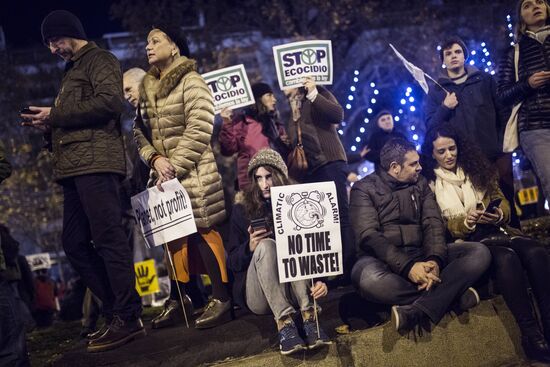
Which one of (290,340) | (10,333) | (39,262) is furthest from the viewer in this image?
(39,262)

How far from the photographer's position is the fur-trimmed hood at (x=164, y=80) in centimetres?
559

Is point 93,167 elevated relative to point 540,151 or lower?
elevated

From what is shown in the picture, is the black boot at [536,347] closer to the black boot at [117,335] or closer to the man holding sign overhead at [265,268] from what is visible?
the man holding sign overhead at [265,268]

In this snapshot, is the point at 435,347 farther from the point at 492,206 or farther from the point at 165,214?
the point at 165,214

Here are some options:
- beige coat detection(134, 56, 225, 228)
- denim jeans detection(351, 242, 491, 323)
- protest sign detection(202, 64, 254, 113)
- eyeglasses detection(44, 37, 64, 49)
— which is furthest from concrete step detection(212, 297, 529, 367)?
protest sign detection(202, 64, 254, 113)

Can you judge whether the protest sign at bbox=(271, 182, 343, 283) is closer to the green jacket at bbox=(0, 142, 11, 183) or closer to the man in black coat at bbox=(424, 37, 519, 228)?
the green jacket at bbox=(0, 142, 11, 183)

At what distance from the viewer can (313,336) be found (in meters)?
5.00

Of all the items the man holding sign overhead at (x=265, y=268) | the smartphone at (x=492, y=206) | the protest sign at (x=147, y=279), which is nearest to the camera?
the man holding sign overhead at (x=265, y=268)

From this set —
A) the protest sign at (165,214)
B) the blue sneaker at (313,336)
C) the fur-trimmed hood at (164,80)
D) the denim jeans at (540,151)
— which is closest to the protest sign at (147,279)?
the protest sign at (165,214)

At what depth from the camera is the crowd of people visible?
5195mm

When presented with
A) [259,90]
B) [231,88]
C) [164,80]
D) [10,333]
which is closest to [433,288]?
[164,80]

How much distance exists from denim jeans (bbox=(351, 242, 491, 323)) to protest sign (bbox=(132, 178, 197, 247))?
1359 mm

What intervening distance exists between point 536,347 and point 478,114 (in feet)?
7.78

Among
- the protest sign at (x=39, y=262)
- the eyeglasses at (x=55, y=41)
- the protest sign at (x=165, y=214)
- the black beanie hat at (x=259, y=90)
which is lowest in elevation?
the protest sign at (x=39, y=262)
